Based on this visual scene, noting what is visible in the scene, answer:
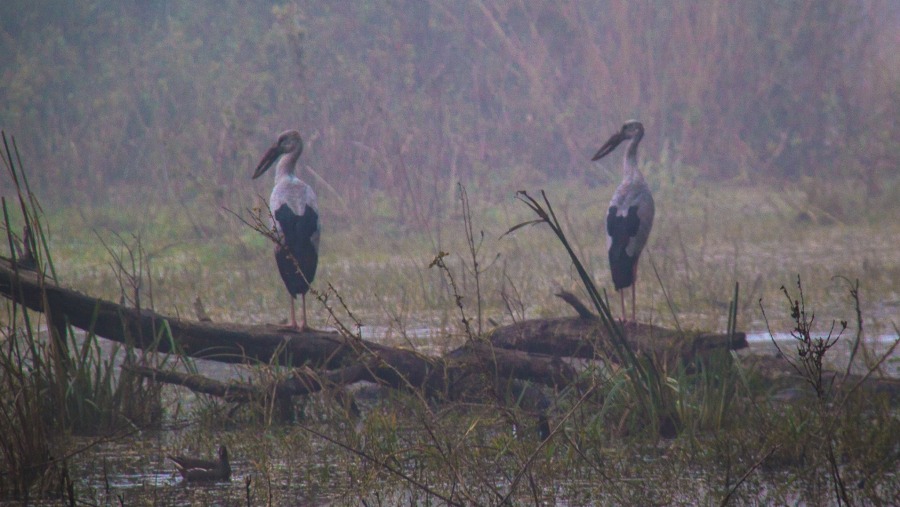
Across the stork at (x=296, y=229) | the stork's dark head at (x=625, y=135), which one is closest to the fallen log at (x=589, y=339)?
the stork at (x=296, y=229)

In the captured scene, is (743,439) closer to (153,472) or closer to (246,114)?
(153,472)

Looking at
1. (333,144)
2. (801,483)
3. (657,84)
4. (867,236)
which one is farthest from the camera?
(657,84)

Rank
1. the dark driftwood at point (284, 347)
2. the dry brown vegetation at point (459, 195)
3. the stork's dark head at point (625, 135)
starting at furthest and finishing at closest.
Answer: the stork's dark head at point (625, 135), the dark driftwood at point (284, 347), the dry brown vegetation at point (459, 195)

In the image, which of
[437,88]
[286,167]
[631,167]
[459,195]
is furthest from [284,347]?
[437,88]

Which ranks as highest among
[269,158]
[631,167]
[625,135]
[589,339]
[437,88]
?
[437,88]

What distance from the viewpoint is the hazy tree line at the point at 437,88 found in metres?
14.3

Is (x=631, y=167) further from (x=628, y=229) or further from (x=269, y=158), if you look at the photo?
(x=269, y=158)

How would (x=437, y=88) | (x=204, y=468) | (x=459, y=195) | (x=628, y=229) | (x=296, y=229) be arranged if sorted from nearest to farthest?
(x=204, y=468) → (x=296, y=229) → (x=628, y=229) → (x=459, y=195) → (x=437, y=88)

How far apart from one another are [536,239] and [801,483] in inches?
289

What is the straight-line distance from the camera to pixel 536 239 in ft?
35.2

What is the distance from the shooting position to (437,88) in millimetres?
14891

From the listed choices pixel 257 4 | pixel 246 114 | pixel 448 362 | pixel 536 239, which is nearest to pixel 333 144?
pixel 246 114

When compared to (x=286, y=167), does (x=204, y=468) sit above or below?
below

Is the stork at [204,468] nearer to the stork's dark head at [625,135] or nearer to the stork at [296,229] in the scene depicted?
the stork at [296,229]
